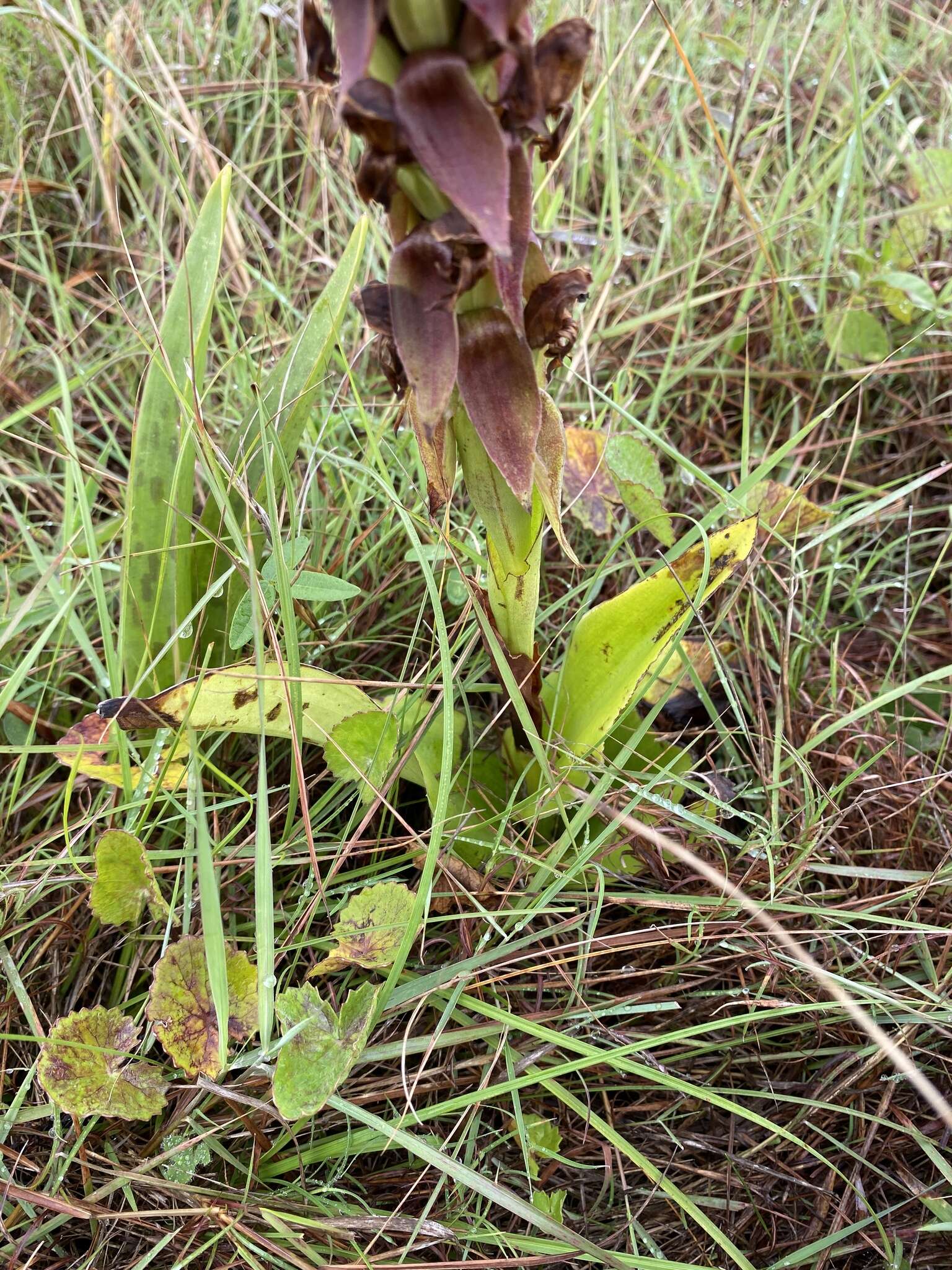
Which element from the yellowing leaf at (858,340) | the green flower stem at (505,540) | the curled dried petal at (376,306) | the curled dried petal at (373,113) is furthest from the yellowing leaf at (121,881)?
the yellowing leaf at (858,340)

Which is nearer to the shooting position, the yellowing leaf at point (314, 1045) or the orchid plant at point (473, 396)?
the orchid plant at point (473, 396)

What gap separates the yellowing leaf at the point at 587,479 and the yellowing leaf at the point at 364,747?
20.0 inches

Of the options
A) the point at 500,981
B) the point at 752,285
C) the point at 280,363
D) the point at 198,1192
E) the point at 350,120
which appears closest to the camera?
the point at 350,120

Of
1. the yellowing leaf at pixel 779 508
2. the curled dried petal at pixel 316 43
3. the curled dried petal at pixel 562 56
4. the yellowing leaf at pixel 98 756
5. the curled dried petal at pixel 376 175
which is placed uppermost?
the curled dried petal at pixel 316 43

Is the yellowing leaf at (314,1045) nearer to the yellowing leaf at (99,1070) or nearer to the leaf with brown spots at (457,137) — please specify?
the yellowing leaf at (99,1070)

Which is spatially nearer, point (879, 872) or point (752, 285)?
point (879, 872)

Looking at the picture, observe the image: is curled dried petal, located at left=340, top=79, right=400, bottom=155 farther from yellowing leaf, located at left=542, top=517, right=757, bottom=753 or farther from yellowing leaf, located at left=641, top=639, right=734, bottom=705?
yellowing leaf, located at left=641, top=639, right=734, bottom=705

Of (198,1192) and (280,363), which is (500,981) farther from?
(280,363)

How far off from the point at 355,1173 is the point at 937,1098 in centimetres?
62

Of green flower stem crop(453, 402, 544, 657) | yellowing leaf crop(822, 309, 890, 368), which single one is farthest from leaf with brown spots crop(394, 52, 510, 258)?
yellowing leaf crop(822, 309, 890, 368)

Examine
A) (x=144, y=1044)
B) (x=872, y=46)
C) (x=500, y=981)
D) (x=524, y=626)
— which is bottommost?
(x=500, y=981)

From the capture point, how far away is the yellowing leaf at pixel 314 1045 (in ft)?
2.89

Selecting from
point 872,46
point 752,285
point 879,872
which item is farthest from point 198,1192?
point 872,46

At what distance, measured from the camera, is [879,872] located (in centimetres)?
113
